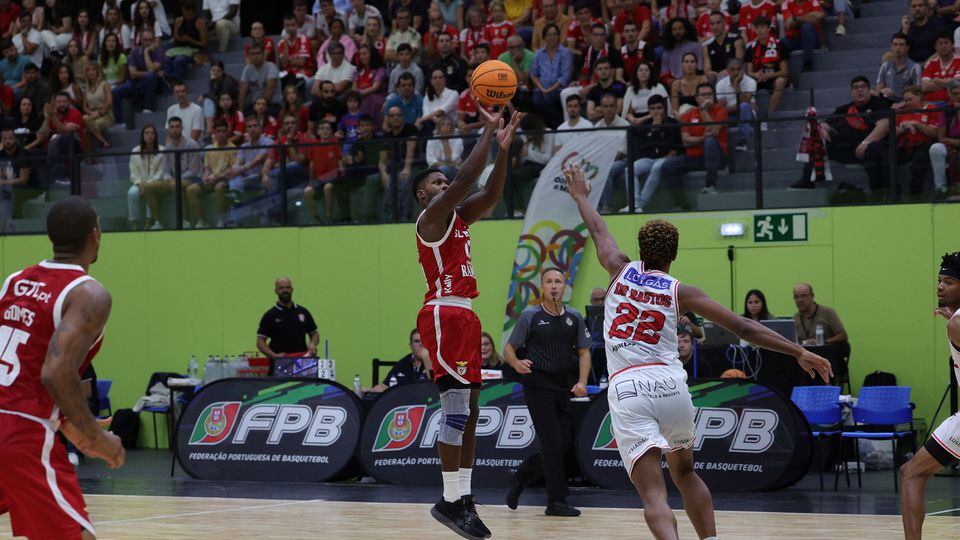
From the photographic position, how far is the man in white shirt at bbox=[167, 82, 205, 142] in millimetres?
20594

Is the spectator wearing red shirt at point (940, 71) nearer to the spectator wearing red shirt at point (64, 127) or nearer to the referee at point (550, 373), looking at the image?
the referee at point (550, 373)

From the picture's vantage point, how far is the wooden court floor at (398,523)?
10133 mm

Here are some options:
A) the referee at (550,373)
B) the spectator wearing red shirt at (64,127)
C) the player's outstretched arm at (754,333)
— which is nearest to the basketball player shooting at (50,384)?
the player's outstretched arm at (754,333)

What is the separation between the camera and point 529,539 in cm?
991

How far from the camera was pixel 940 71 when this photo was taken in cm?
1592

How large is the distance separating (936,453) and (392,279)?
36.6ft

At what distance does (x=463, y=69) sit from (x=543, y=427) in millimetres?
8594

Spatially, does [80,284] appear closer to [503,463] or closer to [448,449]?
[448,449]

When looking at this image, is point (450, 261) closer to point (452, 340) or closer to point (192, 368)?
point (452, 340)

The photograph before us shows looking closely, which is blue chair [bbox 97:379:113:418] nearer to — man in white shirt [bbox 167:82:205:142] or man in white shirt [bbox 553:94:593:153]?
man in white shirt [bbox 167:82:205:142]

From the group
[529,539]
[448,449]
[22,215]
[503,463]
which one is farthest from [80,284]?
[22,215]

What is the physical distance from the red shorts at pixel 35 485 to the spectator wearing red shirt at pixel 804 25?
14339mm

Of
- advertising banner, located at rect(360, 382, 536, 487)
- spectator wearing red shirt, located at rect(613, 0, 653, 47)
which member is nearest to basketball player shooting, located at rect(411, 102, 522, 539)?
advertising banner, located at rect(360, 382, 536, 487)

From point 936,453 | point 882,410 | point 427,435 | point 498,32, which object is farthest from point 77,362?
point 498,32
